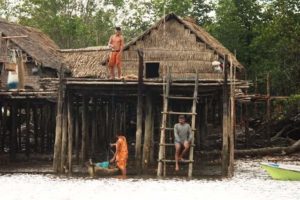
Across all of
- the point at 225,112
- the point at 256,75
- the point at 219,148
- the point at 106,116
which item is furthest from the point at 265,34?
the point at 225,112

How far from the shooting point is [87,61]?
1422 inches

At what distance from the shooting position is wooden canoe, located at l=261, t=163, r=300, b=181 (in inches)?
795

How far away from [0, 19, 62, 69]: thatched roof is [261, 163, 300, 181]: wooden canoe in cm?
1642

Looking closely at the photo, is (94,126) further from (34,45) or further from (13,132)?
(34,45)

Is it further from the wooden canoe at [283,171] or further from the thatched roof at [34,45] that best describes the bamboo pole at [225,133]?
the thatched roof at [34,45]

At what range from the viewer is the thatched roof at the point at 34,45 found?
34438 millimetres

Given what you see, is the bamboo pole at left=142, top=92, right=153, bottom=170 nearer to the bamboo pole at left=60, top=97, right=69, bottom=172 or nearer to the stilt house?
the stilt house

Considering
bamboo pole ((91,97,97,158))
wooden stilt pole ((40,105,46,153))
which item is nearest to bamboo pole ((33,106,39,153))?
wooden stilt pole ((40,105,46,153))

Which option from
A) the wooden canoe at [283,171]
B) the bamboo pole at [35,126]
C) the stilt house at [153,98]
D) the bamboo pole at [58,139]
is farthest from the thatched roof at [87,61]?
the wooden canoe at [283,171]

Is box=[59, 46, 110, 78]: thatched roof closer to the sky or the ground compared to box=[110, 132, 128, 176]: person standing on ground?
closer to the sky

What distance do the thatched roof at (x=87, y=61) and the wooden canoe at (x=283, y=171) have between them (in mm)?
13996

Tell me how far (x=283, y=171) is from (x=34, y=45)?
61.6 ft

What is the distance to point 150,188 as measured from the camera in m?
18.5

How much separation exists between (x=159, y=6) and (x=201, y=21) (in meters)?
2.75
